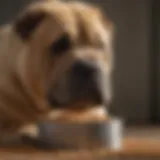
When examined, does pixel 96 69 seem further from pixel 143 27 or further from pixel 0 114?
pixel 143 27

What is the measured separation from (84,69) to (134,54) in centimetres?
96

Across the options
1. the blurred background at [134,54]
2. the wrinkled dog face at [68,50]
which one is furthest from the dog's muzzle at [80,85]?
the blurred background at [134,54]

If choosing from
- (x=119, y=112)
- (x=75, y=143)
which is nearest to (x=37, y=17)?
(x=75, y=143)

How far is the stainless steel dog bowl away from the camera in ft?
3.39

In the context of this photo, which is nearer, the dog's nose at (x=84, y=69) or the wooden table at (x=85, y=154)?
the wooden table at (x=85, y=154)

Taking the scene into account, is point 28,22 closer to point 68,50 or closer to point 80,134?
point 68,50

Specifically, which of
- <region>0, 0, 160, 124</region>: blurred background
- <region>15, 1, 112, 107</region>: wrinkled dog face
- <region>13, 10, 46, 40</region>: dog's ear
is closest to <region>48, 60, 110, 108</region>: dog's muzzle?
<region>15, 1, 112, 107</region>: wrinkled dog face

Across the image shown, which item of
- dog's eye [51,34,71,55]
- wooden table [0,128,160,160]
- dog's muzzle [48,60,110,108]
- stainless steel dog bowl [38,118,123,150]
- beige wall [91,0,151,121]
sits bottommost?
wooden table [0,128,160,160]

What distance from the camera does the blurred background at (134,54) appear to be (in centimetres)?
201

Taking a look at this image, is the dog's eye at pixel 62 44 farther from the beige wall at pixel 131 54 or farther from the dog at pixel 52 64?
the beige wall at pixel 131 54

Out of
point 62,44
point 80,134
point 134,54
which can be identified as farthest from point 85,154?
point 134,54

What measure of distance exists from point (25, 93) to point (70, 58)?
0.16 meters

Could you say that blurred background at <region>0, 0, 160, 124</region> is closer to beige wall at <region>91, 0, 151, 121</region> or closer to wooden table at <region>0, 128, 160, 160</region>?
beige wall at <region>91, 0, 151, 121</region>

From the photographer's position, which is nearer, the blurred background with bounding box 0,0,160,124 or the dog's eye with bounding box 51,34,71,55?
the dog's eye with bounding box 51,34,71,55
